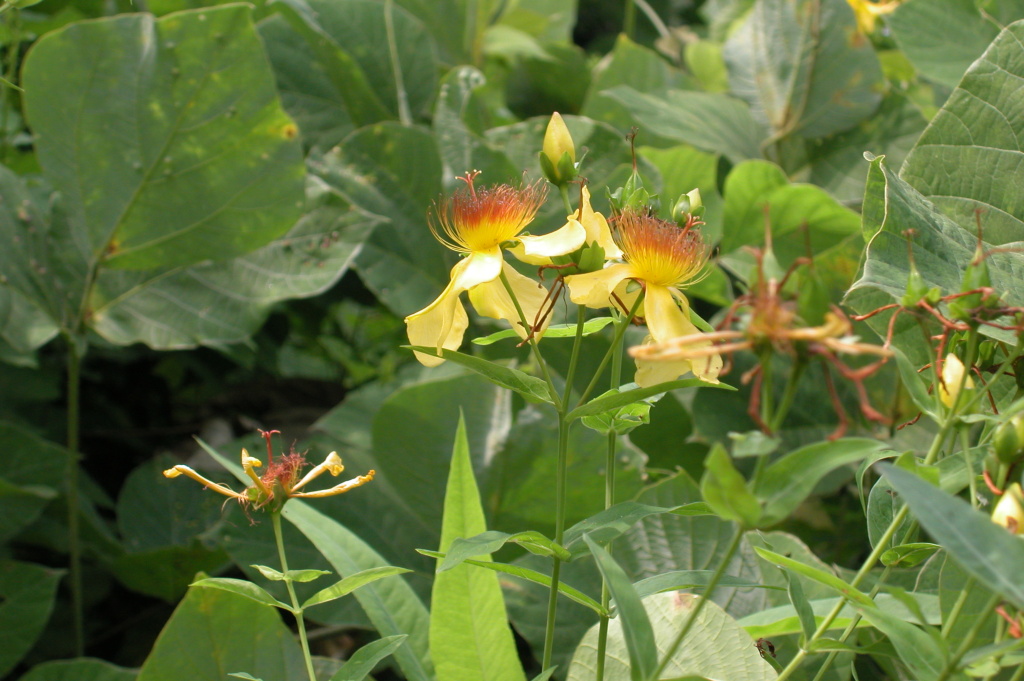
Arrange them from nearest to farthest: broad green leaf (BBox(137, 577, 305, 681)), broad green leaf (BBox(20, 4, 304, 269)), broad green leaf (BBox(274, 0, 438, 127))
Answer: broad green leaf (BBox(137, 577, 305, 681)), broad green leaf (BBox(20, 4, 304, 269)), broad green leaf (BBox(274, 0, 438, 127))

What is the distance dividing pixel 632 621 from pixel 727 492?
6 centimetres

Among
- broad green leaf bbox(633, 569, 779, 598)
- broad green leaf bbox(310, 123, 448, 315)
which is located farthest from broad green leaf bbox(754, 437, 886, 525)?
broad green leaf bbox(310, 123, 448, 315)

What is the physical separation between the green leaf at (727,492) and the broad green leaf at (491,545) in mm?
97

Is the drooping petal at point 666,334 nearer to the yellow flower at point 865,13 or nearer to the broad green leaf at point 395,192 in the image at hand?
the broad green leaf at point 395,192

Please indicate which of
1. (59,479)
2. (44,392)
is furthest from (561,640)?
(44,392)

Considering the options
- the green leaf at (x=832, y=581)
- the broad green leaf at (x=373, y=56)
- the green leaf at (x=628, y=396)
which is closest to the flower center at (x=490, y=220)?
the green leaf at (x=628, y=396)

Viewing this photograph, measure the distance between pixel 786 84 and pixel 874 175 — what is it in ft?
2.07

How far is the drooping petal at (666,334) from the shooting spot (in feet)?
1.24

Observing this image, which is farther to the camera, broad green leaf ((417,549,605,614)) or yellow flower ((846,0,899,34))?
yellow flower ((846,0,899,34))

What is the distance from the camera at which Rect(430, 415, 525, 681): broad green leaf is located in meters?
0.47

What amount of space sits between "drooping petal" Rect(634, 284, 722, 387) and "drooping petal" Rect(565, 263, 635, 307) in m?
0.02

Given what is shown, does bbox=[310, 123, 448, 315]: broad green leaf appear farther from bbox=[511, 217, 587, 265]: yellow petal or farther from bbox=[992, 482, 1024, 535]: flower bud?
bbox=[992, 482, 1024, 535]: flower bud

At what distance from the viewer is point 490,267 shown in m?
0.41

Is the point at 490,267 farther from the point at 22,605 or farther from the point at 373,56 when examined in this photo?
the point at 373,56
